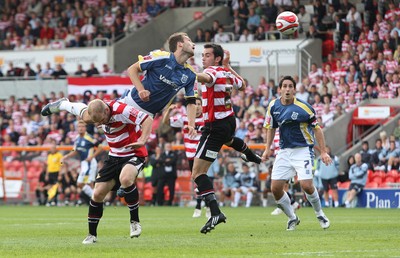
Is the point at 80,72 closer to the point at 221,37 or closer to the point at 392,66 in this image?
the point at 221,37

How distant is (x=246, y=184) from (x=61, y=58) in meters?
13.8

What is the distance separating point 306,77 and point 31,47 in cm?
1321

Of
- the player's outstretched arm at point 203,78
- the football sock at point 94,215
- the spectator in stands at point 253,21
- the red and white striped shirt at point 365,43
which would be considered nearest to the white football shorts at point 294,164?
the player's outstretched arm at point 203,78

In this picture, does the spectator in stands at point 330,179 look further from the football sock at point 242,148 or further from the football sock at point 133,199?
the football sock at point 133,199

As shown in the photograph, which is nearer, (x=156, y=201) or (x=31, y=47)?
(x=156, y=201)

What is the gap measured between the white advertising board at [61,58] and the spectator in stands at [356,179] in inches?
596

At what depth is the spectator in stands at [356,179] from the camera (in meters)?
28.0

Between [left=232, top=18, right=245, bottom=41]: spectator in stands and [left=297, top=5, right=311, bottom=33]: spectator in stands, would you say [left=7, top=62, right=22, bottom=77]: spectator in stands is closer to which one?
[left=232, top=18, right=245, bottom=41]: spectator in stands

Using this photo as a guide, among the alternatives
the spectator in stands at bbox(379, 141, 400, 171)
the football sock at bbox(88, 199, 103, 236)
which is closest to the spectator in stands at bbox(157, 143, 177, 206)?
the spectator in stands at bbox(379, 141, 400, 171)

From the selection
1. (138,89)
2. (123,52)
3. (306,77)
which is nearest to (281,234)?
(138,89)

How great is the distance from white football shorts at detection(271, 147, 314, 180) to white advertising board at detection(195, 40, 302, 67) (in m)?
20.3

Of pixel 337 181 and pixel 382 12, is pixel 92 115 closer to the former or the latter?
pixel 337 181

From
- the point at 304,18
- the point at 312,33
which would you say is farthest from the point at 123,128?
the point at 304,18

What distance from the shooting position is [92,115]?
515 inches
